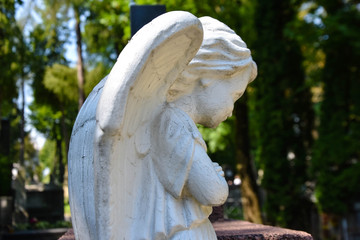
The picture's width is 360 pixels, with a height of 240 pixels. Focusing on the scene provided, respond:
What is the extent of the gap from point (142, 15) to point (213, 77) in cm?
220

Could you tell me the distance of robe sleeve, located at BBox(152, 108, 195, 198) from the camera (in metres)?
2.18

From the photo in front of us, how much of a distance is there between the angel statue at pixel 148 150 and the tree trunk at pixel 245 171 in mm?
10787

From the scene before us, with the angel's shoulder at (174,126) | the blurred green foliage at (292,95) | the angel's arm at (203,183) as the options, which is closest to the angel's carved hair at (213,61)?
the angel's shoulder at (174,126)

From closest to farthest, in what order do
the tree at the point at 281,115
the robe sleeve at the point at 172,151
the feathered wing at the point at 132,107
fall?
the feathered wing at the point at 132,107
the robe sleeve at the point at 172,151
the tree at the point at 281,115

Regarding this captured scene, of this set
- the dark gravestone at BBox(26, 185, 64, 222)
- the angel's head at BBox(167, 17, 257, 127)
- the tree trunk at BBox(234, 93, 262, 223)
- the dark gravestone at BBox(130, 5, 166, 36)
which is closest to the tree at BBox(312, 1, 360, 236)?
the tree trunk at BBox(234, 93, 262, 223)

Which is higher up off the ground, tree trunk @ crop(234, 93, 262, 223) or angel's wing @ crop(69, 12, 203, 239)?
angel's wing @ crop(69, 12, 203, 239)

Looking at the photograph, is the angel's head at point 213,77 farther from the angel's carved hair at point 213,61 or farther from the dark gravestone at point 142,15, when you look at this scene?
the dark gravestone at point 142,15

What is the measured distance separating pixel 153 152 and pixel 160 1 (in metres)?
10.7

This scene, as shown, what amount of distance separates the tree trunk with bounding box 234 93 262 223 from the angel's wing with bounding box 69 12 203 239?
36.1 ft

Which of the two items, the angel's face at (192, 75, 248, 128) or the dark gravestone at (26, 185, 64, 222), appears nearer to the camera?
the angel's face at (192, 75, 248, 128)

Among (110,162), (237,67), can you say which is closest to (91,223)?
(110,162)

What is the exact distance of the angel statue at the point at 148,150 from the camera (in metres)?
1.95

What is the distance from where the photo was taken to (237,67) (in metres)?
2.47

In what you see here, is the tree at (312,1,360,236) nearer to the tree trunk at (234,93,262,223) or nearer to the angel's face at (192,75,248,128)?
the tree trunk at (234,93,262,223)
